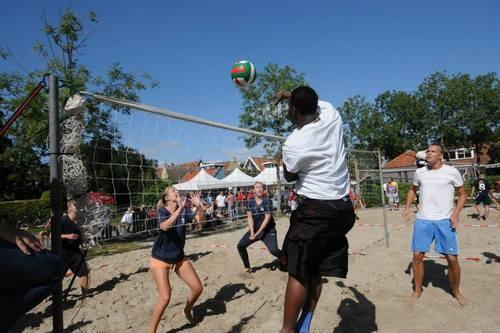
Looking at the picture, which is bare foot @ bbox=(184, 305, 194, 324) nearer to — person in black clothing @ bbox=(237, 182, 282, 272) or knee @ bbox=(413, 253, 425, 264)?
person in black clothing @ bbox=(237, 182, 282, 272)

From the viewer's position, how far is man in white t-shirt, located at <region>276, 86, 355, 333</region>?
239 cm

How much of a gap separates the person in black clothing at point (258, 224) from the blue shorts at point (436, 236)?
2547mm

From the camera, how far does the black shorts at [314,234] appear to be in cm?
238

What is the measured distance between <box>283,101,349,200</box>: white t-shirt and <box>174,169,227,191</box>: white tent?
281 centimetres

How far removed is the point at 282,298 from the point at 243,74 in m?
4.65

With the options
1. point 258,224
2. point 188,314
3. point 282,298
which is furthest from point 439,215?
point 188,314

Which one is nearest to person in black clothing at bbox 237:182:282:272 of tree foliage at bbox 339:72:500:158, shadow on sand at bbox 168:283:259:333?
shadow on sand at bbox 168:283:259:333

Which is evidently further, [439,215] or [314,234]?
[439,215]

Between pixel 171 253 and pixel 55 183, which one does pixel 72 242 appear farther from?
pixel 55 183

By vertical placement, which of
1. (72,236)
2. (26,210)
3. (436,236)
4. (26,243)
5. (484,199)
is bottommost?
(484,199)

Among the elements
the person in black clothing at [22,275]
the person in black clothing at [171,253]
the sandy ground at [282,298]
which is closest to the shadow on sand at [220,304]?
the sandy ground at [282,298]

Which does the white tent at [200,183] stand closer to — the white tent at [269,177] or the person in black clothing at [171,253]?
the person in black clothing at [171,253]

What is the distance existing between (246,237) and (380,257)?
8.97 ft

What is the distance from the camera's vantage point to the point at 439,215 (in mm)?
4559
